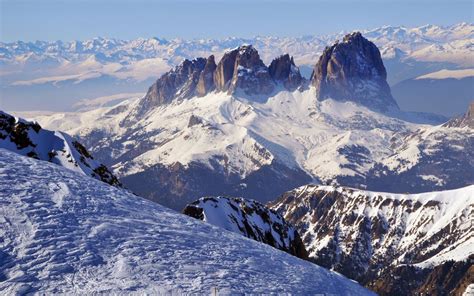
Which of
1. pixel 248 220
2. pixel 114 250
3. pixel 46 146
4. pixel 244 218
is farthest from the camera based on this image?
pixel 248 220

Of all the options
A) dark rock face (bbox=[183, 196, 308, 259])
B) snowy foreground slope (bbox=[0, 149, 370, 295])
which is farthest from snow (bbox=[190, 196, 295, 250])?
snowy foreground slope (bbox=[0, 149, 370, 295])

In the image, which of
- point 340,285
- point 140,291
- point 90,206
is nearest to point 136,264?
point 140,291

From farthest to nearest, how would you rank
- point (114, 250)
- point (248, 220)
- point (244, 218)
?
point (248, 220) < point (244, 218) < point (114, 250)

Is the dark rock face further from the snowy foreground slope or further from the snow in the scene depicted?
the snowy foreground slope

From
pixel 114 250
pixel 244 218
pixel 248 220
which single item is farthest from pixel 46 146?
pixel 114 250

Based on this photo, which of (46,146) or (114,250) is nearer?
(114,250)

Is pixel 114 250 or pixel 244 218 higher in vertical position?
pixel 114 250

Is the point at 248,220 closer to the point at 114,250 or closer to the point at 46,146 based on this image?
the point at 46,146
